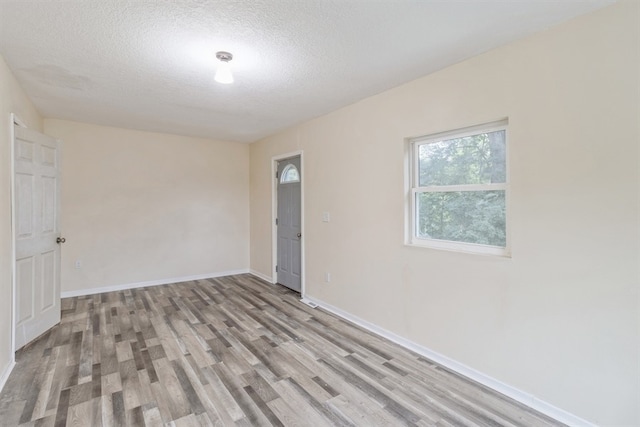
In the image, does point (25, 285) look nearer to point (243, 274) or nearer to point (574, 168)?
point (243, 274)

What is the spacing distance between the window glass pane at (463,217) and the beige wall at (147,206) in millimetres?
3870

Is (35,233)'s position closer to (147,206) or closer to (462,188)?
(147,206)

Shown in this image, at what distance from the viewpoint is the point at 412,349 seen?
8.99 ft

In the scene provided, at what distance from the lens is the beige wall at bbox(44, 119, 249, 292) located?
4.29m

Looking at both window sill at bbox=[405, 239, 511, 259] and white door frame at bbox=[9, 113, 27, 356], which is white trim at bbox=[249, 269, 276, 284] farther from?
white door frame at bbox=[9, 113, 27, 356]

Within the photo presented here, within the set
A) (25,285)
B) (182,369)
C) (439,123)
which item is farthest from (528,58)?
(25,285)

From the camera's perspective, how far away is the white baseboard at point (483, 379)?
186cm

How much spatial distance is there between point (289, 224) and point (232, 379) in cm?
272

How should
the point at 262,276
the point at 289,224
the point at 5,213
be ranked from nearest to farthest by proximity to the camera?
the point at 5,213, the point at 289,224, the point at 262,276

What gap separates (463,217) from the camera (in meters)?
2.48

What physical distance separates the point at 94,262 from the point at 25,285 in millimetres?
1666

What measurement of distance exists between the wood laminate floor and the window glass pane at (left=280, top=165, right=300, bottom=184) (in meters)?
2.09

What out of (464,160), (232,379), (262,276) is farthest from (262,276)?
(464,160)

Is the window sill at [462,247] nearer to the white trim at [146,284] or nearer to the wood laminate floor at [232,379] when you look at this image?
the wood laminate floor at [232,379]
